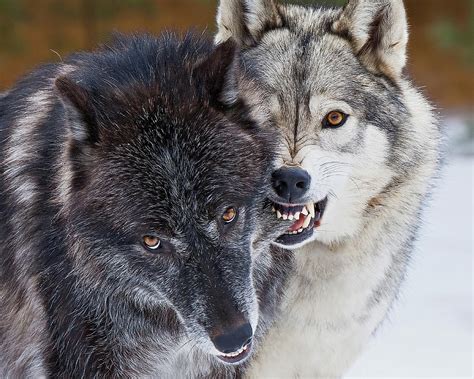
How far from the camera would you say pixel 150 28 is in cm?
1292

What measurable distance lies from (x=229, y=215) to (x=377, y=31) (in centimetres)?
144

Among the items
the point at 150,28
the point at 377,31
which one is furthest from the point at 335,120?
the point at 150,28

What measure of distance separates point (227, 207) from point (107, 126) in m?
0.53

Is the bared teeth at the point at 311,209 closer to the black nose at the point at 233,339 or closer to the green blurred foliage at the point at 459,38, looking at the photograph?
the black nose at the point at 233,339

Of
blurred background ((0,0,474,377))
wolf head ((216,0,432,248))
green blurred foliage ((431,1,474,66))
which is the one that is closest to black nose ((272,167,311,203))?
wolf head ((216,0,432,248))

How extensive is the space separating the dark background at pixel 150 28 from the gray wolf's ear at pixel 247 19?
603 centimetres

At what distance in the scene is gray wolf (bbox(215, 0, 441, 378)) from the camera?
4.10 m

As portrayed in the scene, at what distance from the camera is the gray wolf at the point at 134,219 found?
3.38 meters

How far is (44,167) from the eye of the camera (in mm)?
3666

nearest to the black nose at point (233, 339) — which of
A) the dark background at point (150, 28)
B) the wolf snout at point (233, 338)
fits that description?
the wolf snout at point (233, 338)

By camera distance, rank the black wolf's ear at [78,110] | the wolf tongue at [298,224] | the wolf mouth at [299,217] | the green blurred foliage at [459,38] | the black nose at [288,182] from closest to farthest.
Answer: the black wolf's ear at [78,110], the black nose at [288,182], the wolf mouth at [299,217], the wolf tongue at [298,224], the green blurred foliage at [459,38]

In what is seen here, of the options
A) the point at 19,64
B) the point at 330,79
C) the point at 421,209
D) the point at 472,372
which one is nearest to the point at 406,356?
the point at 472,372

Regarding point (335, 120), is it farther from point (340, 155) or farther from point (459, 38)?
point (459, 38)

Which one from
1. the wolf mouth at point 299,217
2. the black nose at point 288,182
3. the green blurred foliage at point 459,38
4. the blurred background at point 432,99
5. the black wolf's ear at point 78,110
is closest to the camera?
the black wolf's ear at point 78,110
